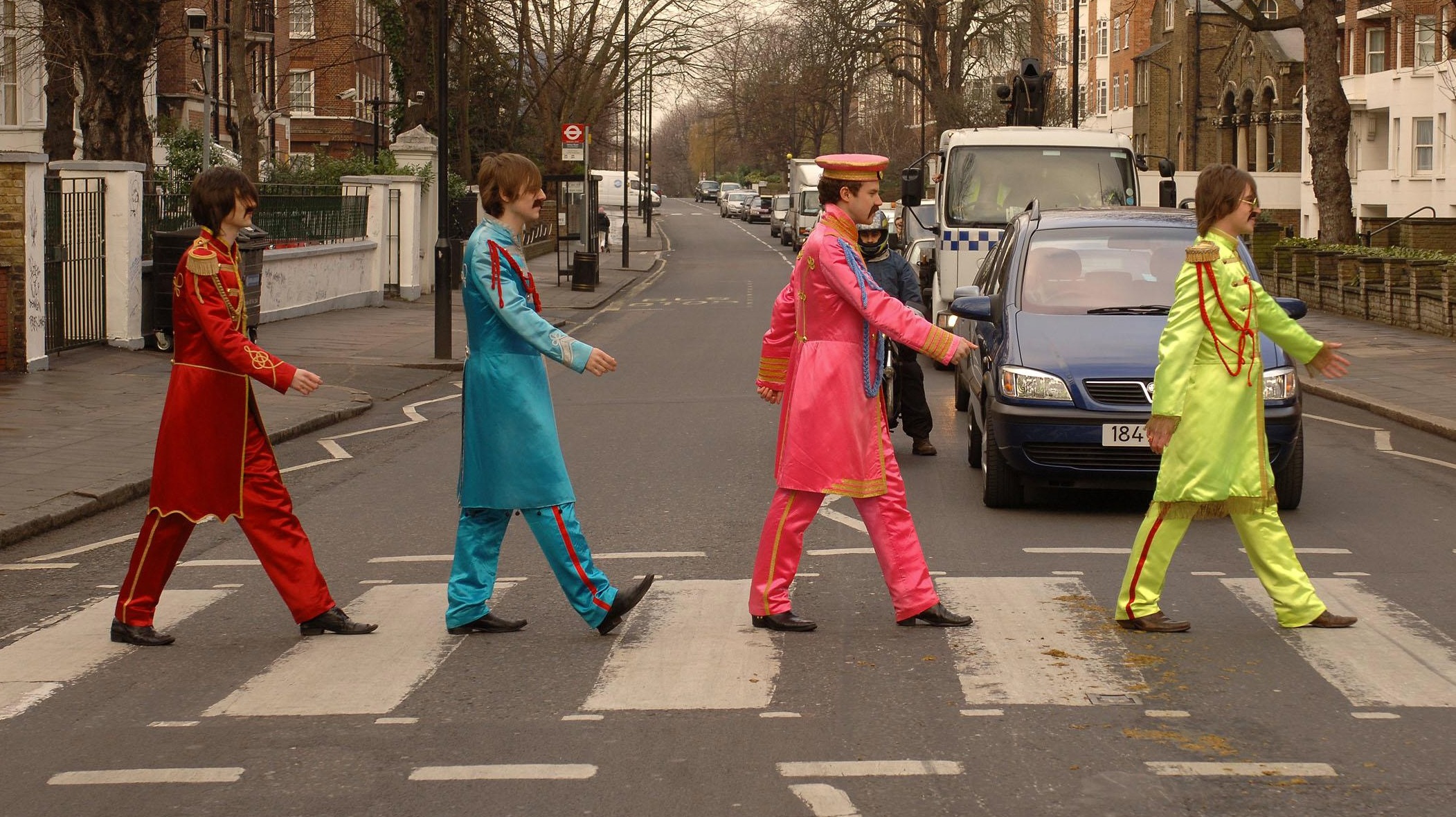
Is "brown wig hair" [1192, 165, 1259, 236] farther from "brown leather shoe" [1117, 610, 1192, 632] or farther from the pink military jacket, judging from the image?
"brown leather shoe" [1117, 610, 1192, 632]

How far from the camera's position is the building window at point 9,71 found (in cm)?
→ 4159

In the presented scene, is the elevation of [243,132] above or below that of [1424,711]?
above

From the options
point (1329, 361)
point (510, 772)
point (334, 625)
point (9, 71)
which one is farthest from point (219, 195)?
point (9, 71)

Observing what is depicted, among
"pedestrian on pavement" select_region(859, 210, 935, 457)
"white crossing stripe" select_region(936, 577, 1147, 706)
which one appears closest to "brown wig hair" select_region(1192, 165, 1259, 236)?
"white crossing stripe" select_region(936, 577, 1147, 706)

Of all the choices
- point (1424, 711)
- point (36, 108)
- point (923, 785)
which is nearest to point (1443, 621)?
point (1424, 711)

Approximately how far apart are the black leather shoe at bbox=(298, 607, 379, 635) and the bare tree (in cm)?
2617

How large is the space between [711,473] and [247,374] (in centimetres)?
521

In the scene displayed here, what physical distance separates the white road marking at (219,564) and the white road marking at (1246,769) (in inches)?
192

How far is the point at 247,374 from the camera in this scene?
21.5ft

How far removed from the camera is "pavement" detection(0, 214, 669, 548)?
1044 centimetres

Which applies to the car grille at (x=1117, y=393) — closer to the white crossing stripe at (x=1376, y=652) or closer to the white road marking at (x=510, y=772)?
the white crossing stripe at (x=1376, y=652)

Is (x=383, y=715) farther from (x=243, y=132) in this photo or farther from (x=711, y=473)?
(x=243, y=132)

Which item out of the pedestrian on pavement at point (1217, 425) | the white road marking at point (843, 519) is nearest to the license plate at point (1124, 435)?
the white road marking at point (843, 519)

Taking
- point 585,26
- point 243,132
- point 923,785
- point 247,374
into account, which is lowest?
point 923,785
